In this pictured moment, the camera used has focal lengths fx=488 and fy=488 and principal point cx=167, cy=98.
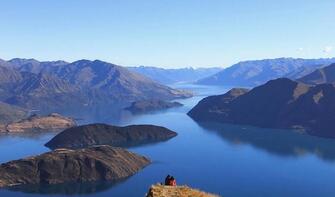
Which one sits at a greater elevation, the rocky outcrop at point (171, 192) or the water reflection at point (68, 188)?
the rocky outcrop at point (171, 192)

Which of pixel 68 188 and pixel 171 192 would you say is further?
pixel 68 188

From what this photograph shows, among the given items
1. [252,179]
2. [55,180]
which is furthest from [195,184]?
[55,180]

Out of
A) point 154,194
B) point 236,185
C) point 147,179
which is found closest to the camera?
point 154,194

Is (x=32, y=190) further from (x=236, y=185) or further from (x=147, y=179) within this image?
(x=236, y=185)

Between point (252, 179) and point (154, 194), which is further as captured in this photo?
point (252, 179)

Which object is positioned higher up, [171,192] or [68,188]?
[171,192]

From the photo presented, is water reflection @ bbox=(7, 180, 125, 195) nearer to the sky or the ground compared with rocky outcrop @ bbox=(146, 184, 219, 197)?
nearer to the ground

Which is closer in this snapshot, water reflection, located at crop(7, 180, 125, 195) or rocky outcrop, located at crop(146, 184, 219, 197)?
rocky outcrop, located at crop(146, 184, 219, 197)

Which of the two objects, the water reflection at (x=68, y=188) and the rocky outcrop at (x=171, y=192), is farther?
the water reflection at (x=68, y=188)
